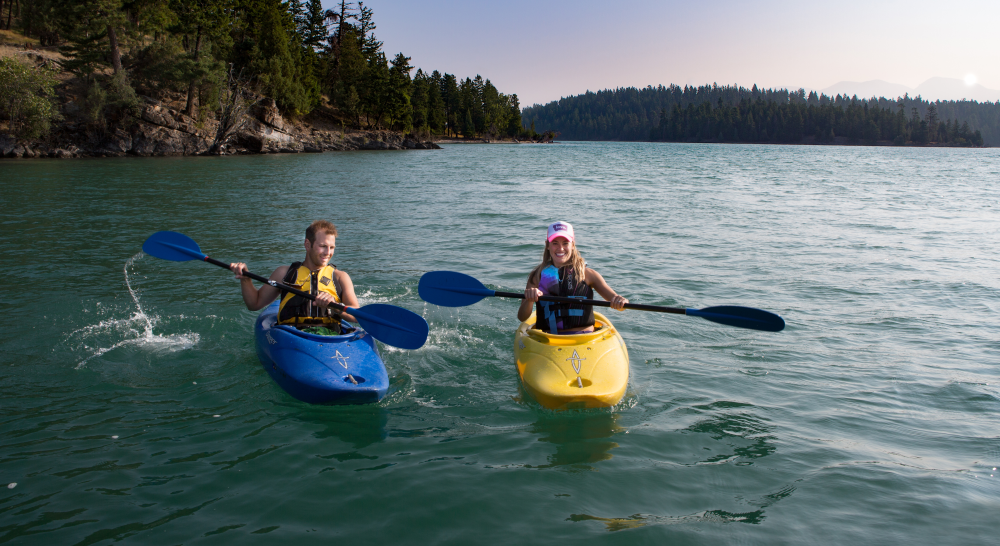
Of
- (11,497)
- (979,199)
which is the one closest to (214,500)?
(11,497)

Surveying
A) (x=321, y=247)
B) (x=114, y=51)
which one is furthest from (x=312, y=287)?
(x=114, y=51)

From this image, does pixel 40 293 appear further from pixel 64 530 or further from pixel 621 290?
pixel 621 290

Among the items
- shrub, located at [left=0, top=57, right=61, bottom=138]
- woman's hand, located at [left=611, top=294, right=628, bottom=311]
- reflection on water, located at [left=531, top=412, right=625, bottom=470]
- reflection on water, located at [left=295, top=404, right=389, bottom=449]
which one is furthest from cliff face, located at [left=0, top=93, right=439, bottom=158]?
reflection on water, located at [left=531, top=412, right=625, bottom=470]

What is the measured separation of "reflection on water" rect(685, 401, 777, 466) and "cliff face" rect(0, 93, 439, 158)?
3737 centimetres

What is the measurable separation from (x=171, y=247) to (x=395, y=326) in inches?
107

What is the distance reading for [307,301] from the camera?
5.23 m

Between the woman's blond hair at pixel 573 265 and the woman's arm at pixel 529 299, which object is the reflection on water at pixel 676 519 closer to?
the woman's arm at pixel 529 299

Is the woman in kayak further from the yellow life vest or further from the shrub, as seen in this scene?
the shrub

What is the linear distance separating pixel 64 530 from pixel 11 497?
0.56 metres

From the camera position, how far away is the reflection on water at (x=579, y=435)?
3959 millimetres

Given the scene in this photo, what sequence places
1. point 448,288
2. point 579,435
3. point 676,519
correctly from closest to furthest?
point 676,519, point 579,435, point 448,288

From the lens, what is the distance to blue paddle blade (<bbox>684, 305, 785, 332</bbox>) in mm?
5016

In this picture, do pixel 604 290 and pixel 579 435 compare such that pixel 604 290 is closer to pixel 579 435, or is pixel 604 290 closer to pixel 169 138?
pixel 579 435

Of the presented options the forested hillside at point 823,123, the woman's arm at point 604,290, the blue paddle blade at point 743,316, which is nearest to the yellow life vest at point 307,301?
the woman's arm at point 604,290
